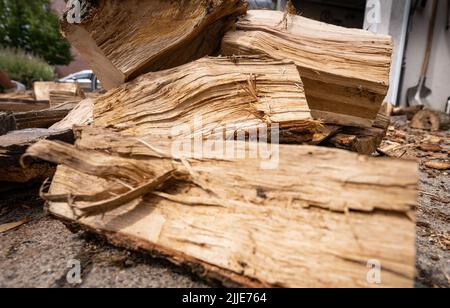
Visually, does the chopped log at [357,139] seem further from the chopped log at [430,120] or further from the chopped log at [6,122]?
the chopped log at [430,120]

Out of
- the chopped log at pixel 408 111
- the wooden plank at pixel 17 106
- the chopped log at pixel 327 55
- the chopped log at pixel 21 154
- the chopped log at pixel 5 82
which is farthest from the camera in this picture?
the chopped log at pixel 5 82

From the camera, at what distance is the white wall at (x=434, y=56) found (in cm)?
568

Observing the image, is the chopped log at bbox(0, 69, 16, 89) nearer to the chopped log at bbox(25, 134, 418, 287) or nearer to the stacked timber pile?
the stacked timber pile

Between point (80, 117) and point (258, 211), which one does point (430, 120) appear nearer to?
point (258, 211)

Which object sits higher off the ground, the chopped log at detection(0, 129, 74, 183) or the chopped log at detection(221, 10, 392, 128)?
the chopped log at detection(221, 10, 392, 128)

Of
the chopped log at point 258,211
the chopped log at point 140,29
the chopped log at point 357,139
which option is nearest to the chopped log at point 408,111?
the chopped log at point 357,139

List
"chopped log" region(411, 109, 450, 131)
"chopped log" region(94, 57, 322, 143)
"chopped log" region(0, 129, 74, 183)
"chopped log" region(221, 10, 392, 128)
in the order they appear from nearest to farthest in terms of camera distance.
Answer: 1. "chopped log" region(94, 57, 322, 143)
2. "chopped log" region(0, 129, 74, 183)
3. "chopped log" region(221, 10, 392, 128)
4. "chopped log" region(411, 109, 450, 131)

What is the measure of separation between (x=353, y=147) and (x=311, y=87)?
0.46 metres

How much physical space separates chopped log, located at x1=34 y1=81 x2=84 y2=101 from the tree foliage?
12523 mm

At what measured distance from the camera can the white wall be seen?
18.6 feet

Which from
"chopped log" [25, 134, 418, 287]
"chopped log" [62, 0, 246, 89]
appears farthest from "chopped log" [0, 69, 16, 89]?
"chopped log" [25, 134, 418, 287]

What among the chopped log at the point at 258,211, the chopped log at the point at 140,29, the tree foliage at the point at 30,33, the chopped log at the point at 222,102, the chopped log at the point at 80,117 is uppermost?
the tree foliage at the point at 30,33

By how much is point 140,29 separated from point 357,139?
1.43 meters

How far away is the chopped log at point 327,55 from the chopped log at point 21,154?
3.68ft
